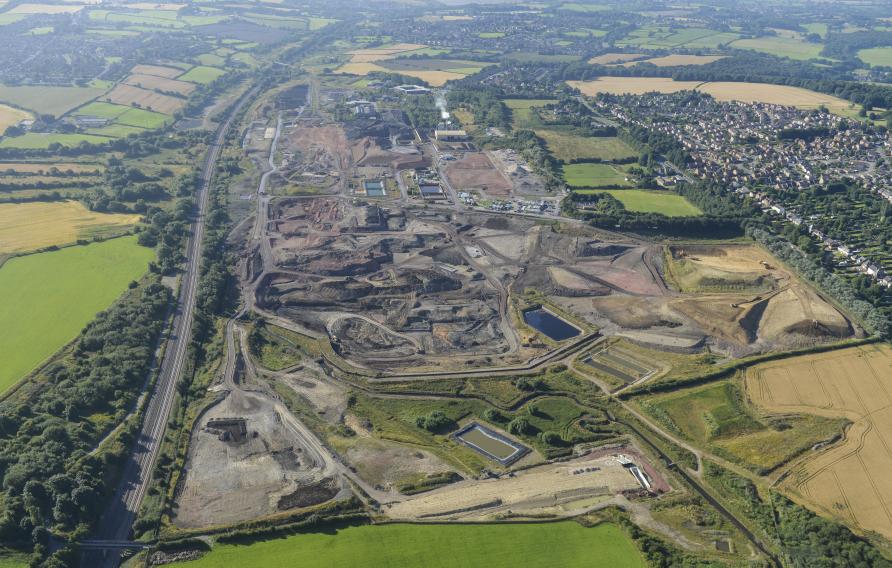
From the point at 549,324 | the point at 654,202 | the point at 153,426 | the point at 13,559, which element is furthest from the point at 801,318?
the point at 13,559

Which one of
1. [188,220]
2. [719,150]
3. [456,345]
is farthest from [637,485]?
[719,150]

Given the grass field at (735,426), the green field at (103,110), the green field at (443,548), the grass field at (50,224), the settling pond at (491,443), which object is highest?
the green field at (103,110)

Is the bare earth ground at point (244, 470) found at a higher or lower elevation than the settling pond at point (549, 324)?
lower

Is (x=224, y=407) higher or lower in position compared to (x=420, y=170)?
lower

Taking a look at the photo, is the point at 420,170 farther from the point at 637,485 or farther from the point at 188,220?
the point at 637,485

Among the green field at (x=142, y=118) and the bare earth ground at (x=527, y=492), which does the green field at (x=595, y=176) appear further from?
the green field at (x=142, y=118)

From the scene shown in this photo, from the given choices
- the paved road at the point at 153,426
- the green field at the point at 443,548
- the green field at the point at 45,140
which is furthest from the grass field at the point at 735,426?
the green field at the point at 45,140
